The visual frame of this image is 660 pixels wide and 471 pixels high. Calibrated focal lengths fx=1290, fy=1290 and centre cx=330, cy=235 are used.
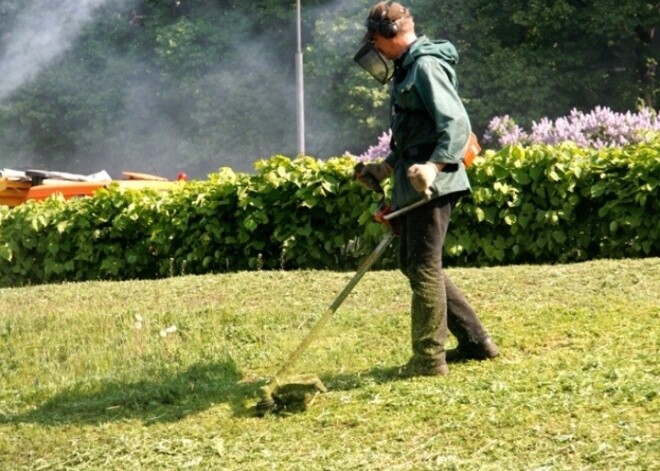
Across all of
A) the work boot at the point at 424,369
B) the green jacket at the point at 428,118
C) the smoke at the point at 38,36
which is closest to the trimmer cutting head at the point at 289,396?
the work boot at the point at 424,369

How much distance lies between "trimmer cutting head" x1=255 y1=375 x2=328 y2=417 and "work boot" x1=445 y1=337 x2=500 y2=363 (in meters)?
0.91

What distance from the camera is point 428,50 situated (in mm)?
6555

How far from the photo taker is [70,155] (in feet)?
142

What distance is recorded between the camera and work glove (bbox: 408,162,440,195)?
6.28m

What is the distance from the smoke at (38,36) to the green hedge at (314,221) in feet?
82.9

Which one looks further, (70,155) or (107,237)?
(70,155)

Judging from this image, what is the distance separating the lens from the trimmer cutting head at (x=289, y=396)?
6.60 m

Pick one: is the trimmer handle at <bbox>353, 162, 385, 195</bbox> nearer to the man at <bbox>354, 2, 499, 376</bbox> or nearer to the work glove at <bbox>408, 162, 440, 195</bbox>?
the man at <bbox>354, 2, 499, 376</bbox>

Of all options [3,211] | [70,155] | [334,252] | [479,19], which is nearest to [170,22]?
[70,155]

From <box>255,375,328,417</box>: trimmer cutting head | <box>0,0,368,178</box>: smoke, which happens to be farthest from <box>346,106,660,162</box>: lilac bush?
<box>0,0,368,178</box>: smoke

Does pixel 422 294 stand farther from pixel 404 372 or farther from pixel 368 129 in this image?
pixel 368 129

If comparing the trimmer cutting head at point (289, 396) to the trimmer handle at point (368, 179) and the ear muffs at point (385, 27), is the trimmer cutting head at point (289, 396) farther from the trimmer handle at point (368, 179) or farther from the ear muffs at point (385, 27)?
the ear muffs at point (385, 27)

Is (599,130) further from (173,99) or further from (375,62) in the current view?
(173,99)

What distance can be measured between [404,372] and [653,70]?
91.6 feet
